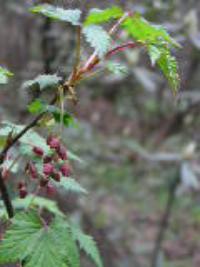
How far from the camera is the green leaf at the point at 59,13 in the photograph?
991 mm

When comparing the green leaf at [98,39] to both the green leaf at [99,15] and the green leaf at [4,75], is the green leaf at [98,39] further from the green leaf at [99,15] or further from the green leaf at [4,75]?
the green leaf at [4,75]

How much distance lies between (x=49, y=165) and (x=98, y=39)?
252mm

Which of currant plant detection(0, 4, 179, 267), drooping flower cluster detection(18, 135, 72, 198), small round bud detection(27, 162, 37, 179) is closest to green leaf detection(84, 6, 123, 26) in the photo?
currant plant detection(0, 4, 179, 267)

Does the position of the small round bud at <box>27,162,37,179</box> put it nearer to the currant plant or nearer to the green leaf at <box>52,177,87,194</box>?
the currant plant

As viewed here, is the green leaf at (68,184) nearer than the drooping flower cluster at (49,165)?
No

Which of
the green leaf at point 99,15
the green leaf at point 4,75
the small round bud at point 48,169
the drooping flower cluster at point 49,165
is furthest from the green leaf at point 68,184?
the green leaf at point 99,15

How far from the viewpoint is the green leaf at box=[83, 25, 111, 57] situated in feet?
3.00

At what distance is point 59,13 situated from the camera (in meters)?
1.02

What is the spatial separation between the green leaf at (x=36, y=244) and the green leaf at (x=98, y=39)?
13.7 inches

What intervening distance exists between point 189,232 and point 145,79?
271cm

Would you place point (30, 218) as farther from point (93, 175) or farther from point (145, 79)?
point (93, 175)

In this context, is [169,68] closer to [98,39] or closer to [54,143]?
[98,39]

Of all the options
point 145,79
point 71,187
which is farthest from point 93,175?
point 71,187

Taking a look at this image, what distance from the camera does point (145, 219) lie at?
20.1 feet
